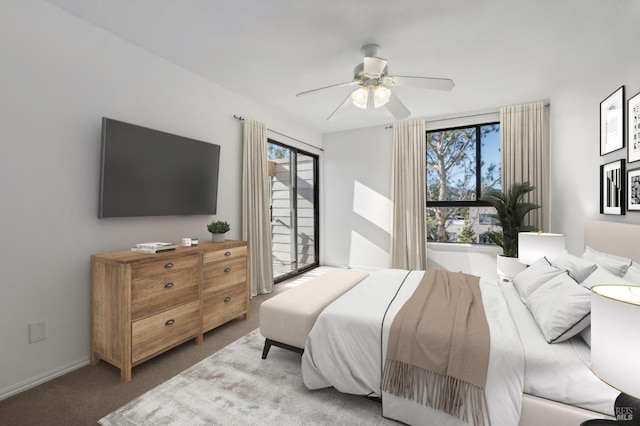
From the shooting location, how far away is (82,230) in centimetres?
232

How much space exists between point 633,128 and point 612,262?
0.95m

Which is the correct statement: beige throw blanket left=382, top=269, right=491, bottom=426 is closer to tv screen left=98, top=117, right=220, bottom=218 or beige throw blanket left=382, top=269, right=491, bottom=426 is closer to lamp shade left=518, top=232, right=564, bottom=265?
lamp shade left=518, top=232, right=564, bottom=265

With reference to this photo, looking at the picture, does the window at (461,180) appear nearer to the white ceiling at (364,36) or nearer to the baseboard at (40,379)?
the white ceiling at (364,36)

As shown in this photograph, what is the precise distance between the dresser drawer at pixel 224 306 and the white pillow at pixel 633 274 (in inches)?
125

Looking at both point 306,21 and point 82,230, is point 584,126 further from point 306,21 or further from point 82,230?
point 82,230

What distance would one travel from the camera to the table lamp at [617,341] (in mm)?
884

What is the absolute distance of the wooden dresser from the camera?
2.11 m

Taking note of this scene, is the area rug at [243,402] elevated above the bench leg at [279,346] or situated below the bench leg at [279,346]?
below

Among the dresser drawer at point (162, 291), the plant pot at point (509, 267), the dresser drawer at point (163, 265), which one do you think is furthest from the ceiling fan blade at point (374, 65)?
the plant pot at point (509, 267)

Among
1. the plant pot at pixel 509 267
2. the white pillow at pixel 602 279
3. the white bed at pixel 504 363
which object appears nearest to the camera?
the white bed at pixel 504 363

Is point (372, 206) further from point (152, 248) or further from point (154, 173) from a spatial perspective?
point (152, 248)

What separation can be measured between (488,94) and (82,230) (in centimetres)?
493

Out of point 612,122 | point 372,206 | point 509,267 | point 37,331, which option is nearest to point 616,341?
point 612,122

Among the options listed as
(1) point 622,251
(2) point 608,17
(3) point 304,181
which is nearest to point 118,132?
(3) point 304,181
